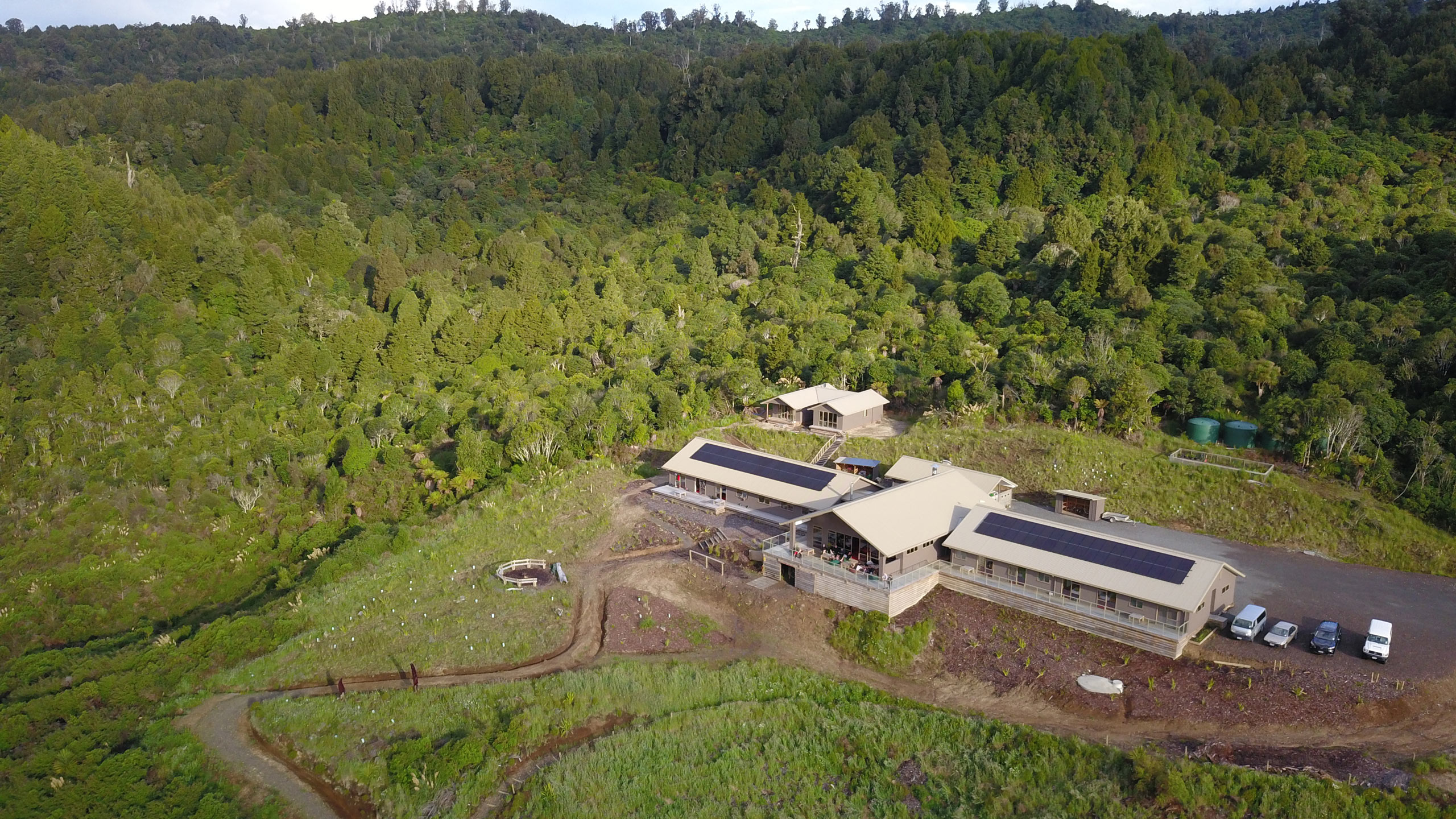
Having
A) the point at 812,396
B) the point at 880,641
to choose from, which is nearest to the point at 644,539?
the point at 880,641

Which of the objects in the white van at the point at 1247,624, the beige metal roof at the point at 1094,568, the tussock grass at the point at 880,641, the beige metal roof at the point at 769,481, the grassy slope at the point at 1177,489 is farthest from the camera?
the beige metal roof at the point at 769,481

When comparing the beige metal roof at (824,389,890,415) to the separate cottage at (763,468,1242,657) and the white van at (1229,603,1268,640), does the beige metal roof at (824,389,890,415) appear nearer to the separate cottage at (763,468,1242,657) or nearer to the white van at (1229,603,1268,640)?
the separate cottage at (763,468,1242,657)

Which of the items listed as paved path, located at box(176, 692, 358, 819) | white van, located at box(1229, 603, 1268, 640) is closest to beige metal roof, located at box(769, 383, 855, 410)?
white van, located at box(1229, 603, 1268, 640)

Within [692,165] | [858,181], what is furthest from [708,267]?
[692,165]

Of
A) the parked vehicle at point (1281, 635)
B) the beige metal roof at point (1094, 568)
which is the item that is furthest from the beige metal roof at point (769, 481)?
the parked vehicle at point (1281, 635)

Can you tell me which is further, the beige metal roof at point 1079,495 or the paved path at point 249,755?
the beige metal roof at point 1079,495

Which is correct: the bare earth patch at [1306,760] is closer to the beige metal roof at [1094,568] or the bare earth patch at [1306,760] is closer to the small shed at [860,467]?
the beige metal roof at [1094,568]
